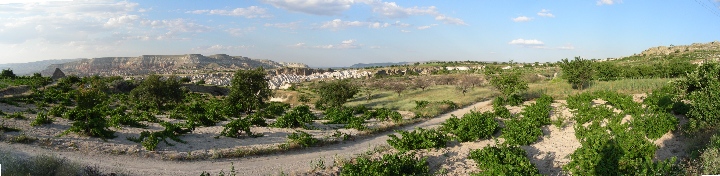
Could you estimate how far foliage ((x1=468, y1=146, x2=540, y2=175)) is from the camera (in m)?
10.1

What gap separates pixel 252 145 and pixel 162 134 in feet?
11.9

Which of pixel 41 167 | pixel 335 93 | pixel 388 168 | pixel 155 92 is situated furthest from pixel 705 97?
pixel 155 92

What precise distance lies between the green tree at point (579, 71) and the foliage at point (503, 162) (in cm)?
1919

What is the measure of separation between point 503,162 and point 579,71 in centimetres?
2156

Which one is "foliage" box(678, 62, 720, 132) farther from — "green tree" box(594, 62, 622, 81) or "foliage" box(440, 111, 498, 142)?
"green tree" box(594, 62, 622, 81)

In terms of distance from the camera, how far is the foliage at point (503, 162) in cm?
1013

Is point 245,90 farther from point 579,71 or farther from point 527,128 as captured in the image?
point 579,71

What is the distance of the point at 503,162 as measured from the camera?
11.4 m

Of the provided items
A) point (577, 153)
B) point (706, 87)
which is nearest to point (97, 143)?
point (577, 153)

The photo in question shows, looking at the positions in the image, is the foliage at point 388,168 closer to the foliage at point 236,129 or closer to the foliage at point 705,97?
the foliage at point 236,129

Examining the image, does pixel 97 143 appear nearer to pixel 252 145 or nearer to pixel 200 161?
pixel 200 161

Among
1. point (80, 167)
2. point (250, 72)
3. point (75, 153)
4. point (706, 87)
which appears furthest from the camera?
point (250, 72)

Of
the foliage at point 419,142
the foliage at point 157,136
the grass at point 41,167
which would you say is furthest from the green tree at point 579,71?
the grass at point 41,167

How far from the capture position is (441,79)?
6531 cm
